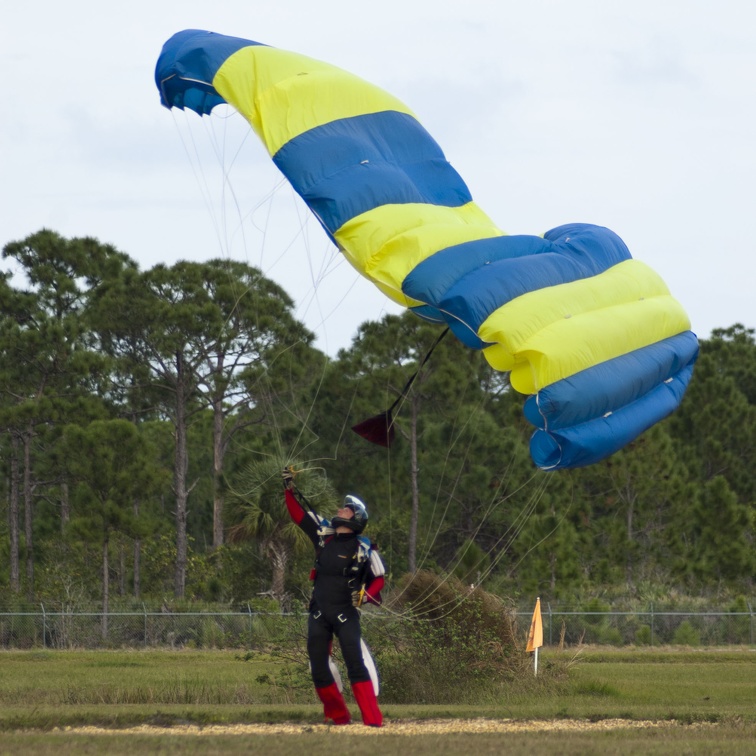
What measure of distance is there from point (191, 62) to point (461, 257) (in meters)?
3.52

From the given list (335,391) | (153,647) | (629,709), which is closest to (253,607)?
(153,647)

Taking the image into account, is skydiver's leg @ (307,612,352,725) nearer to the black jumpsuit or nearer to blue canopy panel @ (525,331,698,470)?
the black jumpsuit

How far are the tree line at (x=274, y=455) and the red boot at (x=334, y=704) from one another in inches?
718

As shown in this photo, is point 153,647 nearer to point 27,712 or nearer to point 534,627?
point 534,627

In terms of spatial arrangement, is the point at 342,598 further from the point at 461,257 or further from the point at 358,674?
the point at 461,257

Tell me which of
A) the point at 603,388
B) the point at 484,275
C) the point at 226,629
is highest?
the point at 484,275

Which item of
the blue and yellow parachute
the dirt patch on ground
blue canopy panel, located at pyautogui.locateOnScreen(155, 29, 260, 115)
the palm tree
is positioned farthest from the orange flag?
the palm tree

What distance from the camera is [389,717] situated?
1048cm

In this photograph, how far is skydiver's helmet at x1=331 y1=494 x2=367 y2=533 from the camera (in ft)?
32.3

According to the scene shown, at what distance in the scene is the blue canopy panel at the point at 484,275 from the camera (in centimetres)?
1053

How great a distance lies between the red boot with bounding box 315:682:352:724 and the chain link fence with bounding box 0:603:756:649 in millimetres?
16084

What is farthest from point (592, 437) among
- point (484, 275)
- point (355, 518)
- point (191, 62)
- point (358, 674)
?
point (191, 62)

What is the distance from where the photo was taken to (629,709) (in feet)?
37.0

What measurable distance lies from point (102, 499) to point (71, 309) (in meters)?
11.8
